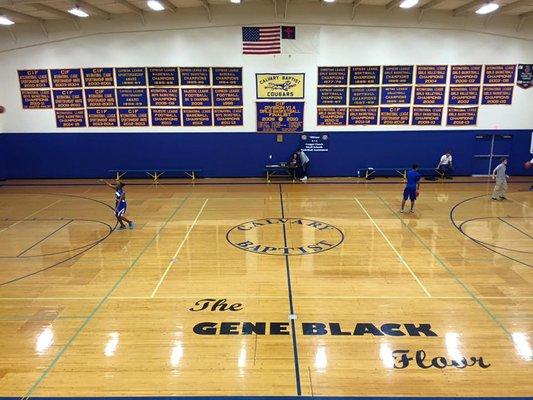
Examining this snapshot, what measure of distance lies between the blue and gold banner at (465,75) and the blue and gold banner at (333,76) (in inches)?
171

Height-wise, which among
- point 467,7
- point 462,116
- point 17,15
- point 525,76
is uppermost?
point 467,7

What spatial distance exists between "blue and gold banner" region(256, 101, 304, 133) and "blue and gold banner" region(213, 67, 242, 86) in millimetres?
1291

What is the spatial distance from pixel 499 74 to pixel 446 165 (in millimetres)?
4179

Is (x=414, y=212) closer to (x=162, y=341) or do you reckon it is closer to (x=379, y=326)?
(x=379, y=326)

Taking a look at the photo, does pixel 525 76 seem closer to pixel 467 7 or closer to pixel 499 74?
pixel 499 74

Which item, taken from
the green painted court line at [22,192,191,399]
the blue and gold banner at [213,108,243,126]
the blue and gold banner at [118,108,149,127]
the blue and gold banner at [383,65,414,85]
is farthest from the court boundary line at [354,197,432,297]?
the blue and gold banner at [118,108,149,127]

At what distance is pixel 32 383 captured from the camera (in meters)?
5.50

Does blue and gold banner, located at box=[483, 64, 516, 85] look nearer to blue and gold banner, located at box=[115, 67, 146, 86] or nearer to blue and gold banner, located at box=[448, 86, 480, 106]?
blue and gold banner, located at box=[448, 86, 480, 106]

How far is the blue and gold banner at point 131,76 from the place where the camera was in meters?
17.8

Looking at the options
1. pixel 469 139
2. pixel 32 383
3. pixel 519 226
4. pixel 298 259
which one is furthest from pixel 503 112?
pixel 32 383

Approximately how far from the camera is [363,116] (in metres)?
18.1

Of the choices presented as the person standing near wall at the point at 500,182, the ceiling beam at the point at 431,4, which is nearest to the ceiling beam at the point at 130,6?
the ceiling beam at the point at 431,4

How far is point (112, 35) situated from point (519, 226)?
52.9ft

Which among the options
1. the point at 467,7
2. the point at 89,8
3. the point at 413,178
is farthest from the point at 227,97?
the point at 467,7
